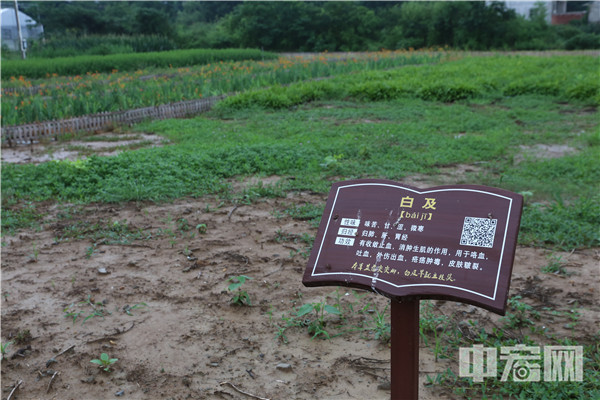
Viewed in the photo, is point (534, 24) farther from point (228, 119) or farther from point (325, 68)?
point (228, 119)

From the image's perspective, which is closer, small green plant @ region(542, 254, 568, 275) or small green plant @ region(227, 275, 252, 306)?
small green plant @ region(227, 275, 252, 306)

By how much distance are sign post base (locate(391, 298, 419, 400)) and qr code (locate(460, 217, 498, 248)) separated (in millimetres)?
348

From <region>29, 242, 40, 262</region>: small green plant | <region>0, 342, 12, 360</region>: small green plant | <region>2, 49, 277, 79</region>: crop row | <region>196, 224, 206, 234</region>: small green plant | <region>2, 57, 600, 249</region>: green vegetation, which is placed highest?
<region>2, 49, 277, 79</region>: crop row

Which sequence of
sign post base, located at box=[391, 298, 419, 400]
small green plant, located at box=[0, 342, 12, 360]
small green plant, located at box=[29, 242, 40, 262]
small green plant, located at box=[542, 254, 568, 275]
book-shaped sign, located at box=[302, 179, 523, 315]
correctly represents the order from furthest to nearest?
small green plant, located at box=[29, 242, 40, 262], small green plant, located at box=[542, 254, 568, 275], small green plant, located at box=[0, 342, 12, 360], sign post base, located at box=[391, 298, 419, 400], book-shaped sign, located at box=[302, 179, 523, 315]

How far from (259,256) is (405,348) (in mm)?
2308

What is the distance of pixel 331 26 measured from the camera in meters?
41.8

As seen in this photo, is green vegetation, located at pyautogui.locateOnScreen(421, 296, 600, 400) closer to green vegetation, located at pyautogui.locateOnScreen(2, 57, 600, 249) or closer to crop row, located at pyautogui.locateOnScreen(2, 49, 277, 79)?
green vegetation, located at pyautogui.locateOnScreen(2, 57, 600, 249)

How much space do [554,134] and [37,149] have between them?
27.5 feet

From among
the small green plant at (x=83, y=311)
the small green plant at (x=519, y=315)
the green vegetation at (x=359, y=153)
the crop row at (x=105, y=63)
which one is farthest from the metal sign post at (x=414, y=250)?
the crop row at (x=105, y=63)

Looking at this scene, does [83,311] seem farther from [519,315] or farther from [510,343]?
[519,315]

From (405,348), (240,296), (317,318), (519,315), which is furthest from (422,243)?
(240,296)

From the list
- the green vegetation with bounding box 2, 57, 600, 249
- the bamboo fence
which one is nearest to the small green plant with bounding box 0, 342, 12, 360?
the green vegetation with bounding box 2, 57, 600, 249

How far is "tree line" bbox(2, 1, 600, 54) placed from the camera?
35.8 m

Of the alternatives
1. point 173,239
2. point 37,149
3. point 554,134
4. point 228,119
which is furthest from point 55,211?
point 554,134
